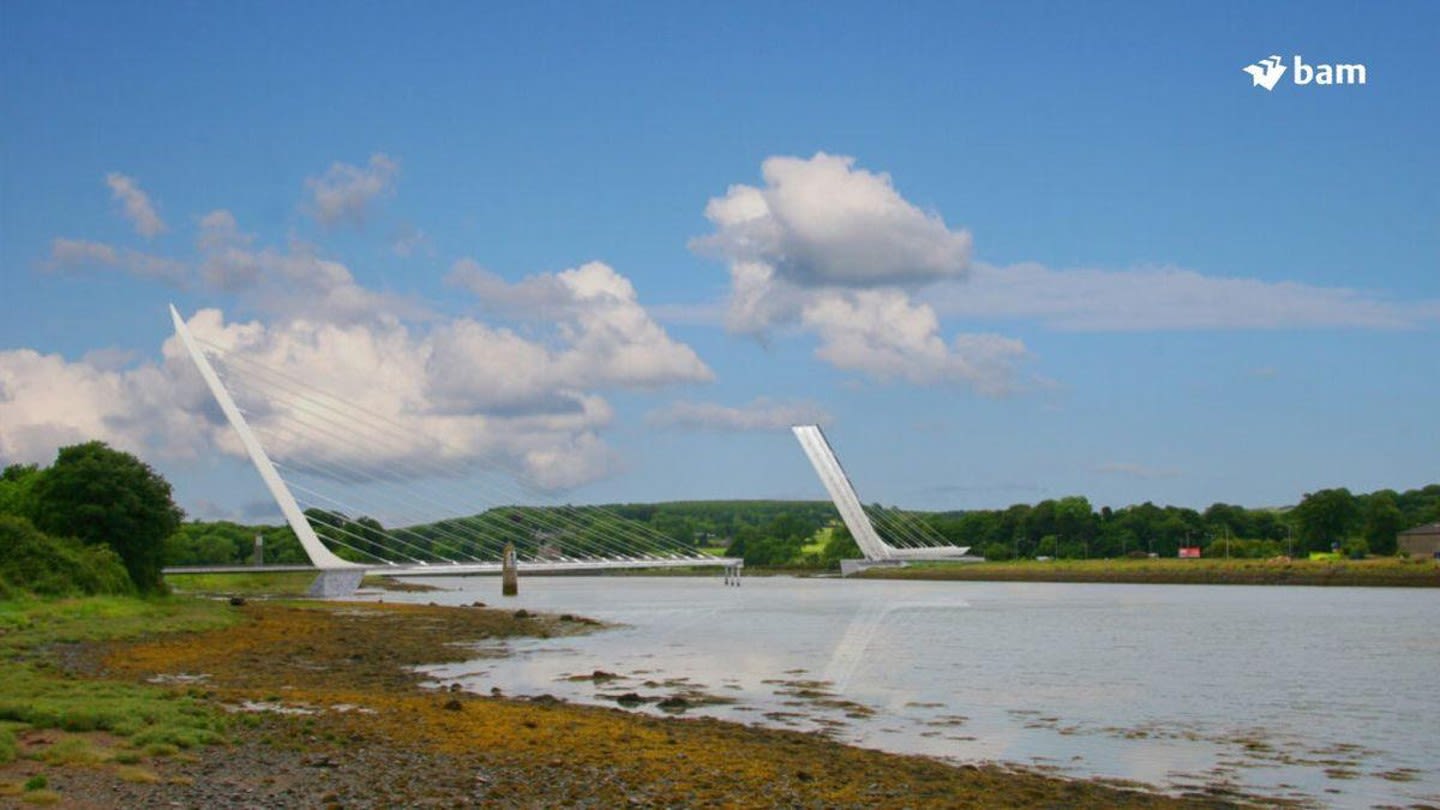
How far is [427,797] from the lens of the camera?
1483cm

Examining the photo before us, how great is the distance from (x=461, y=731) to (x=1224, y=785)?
1132 cm

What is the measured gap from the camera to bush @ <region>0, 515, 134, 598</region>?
42125mm

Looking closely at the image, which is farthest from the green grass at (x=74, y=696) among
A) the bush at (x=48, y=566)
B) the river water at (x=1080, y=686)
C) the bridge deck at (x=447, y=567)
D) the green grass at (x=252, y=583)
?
the green grass at (x=252, y=583)

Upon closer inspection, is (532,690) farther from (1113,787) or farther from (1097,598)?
(1097,598)

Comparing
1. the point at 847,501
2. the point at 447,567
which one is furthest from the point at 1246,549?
the point at 447,567

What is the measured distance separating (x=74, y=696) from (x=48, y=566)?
86.0ft

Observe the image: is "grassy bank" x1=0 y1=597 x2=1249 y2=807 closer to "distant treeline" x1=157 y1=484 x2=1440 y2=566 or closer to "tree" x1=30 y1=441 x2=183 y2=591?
"tree" x1=30 y1=441 x2=183 y2=591

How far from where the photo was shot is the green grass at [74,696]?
1755 cm

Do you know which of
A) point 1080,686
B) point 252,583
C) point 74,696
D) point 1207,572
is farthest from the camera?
point 1207,572

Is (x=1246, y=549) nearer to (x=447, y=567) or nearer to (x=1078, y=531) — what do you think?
(x=1078, y=531)

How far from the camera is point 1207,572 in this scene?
124m

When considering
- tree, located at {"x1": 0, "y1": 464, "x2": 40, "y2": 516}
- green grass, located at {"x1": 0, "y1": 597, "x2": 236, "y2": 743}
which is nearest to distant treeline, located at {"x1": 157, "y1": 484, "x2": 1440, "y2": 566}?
tree, located at {"x1": 0, "y1": 464, "x2": 40, "y2": 516}

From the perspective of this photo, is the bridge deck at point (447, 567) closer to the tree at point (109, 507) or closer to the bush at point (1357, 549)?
the tree at point (109, 507)

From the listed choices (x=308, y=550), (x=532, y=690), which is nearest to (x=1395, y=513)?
(x=308, y=550)
